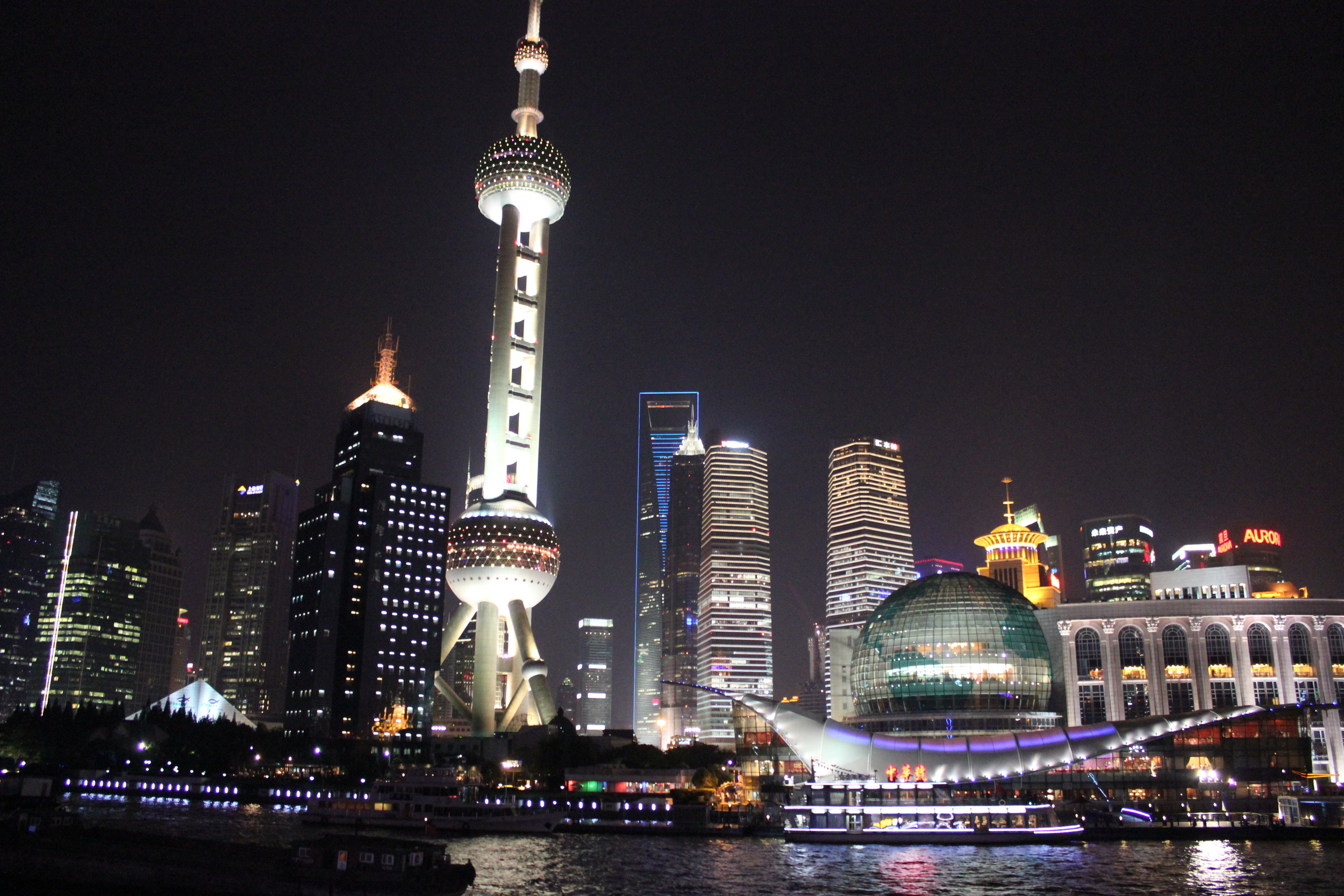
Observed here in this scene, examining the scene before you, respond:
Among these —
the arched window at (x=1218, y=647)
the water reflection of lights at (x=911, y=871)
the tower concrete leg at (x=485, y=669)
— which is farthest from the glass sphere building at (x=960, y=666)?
the tower concrete leg at (x=485, y=669)

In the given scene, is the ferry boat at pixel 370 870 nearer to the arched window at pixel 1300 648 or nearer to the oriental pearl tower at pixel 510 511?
the oriental pearl tower at pixel 510 511

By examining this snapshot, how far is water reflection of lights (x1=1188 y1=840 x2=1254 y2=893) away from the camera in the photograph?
70.2 meters

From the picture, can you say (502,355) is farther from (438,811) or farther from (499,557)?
(438,811)

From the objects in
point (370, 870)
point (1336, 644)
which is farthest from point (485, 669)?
point (1336, 644)

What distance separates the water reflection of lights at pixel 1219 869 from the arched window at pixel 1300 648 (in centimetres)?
5496

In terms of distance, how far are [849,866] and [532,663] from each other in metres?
104

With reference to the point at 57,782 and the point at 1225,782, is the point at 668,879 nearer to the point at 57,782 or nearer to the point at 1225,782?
the point at 1225,782

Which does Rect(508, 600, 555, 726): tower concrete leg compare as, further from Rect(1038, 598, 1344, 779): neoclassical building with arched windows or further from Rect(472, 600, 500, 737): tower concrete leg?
Rect(1038, 598, 1344, 779): neoclassical building with arched windows

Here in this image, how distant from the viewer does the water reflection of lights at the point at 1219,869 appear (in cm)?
7025

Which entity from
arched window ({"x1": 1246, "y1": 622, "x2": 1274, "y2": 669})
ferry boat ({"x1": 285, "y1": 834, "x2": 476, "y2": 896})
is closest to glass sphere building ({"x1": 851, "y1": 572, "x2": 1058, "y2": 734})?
arched window ({"x1": 1246, "y1": 622, "x2": 1274, "y2": 669})

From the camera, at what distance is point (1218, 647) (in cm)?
14838

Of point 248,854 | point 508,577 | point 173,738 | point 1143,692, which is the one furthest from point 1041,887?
point 173,738

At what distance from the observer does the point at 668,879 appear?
243 ft

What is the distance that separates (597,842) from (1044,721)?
70.7 metres
